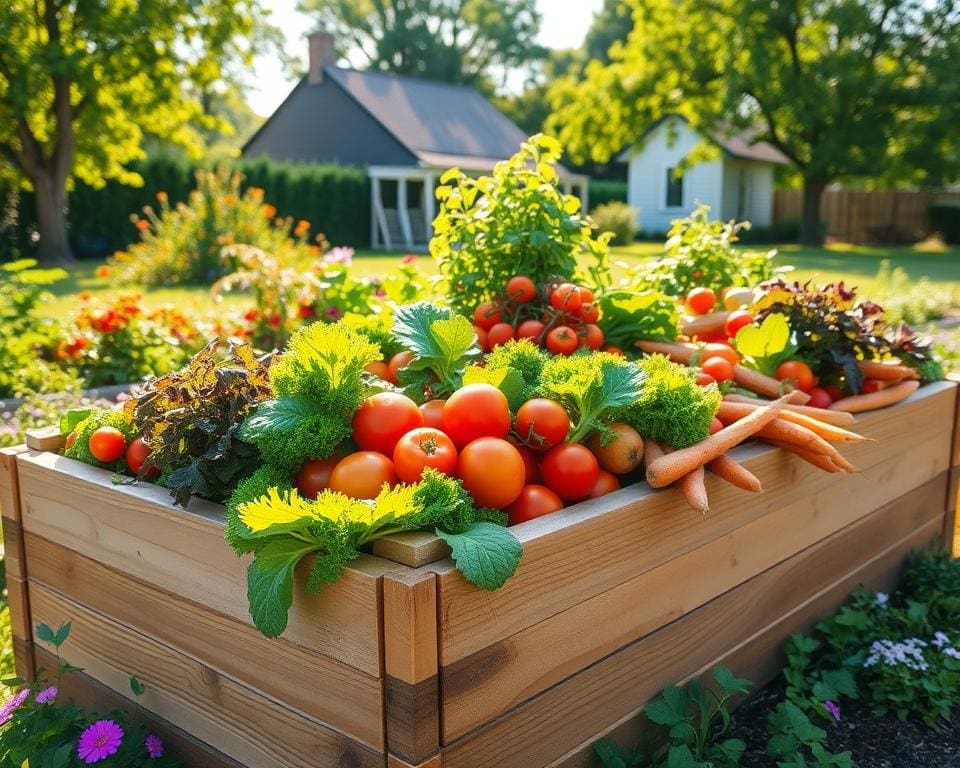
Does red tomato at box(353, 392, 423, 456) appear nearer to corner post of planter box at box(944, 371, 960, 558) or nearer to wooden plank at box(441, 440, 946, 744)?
wooden plank at box(441, 440, 946, 744)

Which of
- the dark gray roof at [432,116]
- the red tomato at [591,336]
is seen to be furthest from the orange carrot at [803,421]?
the dark gray roof at [432,116]

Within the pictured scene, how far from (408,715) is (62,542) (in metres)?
1.13

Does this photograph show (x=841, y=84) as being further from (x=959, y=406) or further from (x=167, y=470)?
(x=167, y=470)

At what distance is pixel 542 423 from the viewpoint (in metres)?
1.91

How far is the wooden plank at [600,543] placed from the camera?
1546 mm

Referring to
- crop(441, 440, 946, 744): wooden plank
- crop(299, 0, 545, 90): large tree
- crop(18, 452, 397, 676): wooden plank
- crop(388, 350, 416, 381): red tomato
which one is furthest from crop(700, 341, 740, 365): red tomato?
crop(299, 0, 545, 90): large tree

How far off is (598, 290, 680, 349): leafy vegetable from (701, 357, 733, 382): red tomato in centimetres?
27

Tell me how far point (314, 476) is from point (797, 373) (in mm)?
1571

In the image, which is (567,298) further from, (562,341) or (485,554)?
(485,554)

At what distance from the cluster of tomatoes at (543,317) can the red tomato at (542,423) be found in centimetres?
64

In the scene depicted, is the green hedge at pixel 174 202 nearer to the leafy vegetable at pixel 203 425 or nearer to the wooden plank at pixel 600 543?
the leafy vegetable at pixel 203 425

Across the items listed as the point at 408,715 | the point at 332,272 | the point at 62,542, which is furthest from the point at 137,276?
the point at 408,715

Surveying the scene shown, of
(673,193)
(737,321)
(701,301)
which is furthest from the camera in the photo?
(673,193)

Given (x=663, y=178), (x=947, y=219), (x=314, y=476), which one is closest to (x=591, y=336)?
(x=314, y=476)
